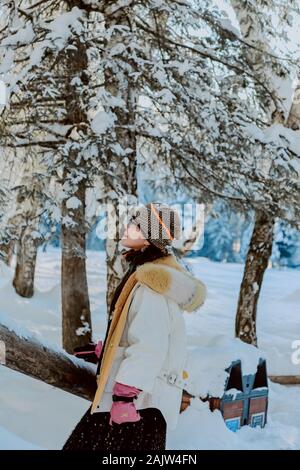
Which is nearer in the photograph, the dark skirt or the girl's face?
the dark skirt

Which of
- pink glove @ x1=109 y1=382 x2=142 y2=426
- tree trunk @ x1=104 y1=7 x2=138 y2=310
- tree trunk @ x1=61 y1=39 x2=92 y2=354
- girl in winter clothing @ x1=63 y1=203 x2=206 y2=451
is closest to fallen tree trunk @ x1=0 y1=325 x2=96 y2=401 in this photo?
girl in winter clothing @ x1=63 y1=203 x2=206 y2=451

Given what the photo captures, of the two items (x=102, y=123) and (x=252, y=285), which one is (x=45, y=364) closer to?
(x=102, y=123)

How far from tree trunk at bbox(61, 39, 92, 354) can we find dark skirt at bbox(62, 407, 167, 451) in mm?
3396

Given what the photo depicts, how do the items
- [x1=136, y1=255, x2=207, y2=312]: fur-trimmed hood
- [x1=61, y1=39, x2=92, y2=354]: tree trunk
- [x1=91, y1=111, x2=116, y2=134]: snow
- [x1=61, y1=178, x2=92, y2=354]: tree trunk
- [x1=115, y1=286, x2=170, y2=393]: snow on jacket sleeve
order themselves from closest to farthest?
[x1=115, y1=286, x2=170, y2=393]: snow on jacket sleeve → [x1=136, y1=255, x2=207, y2=312]: fur-trimmed hood → [x1=91, y1=111, x2=116, y2=134]: snow → [x1=61, y1=39, x2=92, y2=354]: tree trunk → [x1=61, y1=178, x2=92, y2=354]: tree trunk

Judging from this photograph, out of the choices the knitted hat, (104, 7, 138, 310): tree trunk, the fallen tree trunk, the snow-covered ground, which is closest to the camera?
the knitted hat

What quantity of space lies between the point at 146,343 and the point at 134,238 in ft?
1.94

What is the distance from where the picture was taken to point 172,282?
104 inches

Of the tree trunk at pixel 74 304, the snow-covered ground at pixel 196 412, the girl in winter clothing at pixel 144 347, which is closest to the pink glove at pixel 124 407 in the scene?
the girl in winter clothing at pixel 144 347

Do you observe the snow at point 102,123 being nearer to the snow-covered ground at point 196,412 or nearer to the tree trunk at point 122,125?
the tree trunk at point 122,125

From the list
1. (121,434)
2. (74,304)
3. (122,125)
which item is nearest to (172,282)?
(121,434)

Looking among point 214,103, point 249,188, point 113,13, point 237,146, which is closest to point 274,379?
point 249,188

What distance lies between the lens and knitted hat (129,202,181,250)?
109 inches

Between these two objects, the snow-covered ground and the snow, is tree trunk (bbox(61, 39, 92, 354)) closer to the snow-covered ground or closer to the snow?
the snow

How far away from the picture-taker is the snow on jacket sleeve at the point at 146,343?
2.52 m
